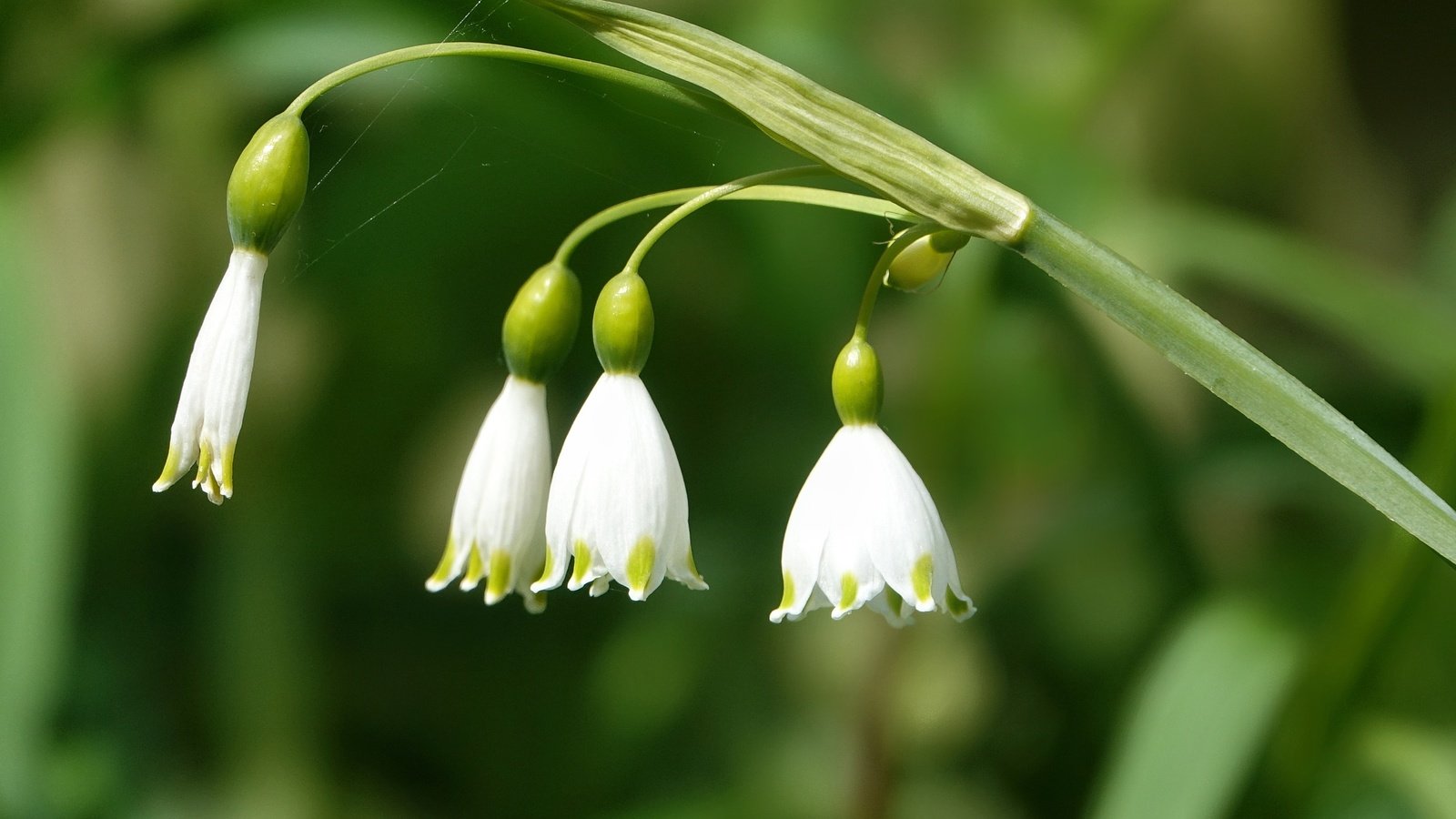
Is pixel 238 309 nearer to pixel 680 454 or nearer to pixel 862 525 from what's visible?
pixel 862 525

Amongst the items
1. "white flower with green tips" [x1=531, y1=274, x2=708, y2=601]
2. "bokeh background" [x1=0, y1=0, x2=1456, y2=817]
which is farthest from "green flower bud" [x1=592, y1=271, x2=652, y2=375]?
"bokeh background" [x1=0, y1=0, x2=1456, y2=817]

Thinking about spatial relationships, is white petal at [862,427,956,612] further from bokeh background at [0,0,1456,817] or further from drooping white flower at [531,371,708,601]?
bokeh background at [0,0,1456,817]

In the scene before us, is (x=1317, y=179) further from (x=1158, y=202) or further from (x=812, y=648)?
(x=812, y=648)

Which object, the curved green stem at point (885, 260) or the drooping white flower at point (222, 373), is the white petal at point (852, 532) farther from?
the drooping white flower at point (222, 373)

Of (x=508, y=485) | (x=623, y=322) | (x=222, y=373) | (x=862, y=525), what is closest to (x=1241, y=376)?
(x=862, y=525)

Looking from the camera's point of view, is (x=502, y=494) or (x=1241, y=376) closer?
(x=1241, y=376)

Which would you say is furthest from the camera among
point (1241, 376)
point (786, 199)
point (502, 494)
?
point (502, 494)
